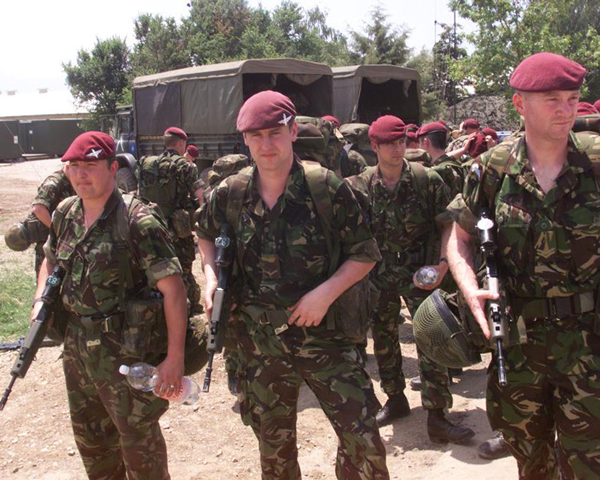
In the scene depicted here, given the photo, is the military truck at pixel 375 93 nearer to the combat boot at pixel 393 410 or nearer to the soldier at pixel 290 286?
the combat boot at pixel 393 410

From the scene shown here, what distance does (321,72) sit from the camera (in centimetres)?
1351

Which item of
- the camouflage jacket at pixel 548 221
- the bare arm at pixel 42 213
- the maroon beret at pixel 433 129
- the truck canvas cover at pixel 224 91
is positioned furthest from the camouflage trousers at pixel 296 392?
the truck canvas cover at pixel 224 91

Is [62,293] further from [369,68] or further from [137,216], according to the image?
[369,68]

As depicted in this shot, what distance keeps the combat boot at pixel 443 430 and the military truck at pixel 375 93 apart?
1000 cm

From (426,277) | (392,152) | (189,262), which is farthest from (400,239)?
(189,262)

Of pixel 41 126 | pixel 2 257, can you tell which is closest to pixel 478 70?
pixel 2 257

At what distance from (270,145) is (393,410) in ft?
8.92

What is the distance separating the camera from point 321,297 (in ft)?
9.65

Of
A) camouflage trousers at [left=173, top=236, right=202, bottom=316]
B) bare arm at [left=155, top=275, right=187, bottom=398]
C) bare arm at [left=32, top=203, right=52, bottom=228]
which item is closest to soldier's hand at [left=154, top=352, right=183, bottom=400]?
bare arm at [left=155, top=275, right=187, bottom=398]

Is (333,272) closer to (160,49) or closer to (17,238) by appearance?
(17,238)

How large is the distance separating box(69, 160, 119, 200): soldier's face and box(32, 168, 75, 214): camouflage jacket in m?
2.57

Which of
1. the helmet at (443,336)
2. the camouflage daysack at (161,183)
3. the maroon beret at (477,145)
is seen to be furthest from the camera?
the camouflage daysack at (161,183)

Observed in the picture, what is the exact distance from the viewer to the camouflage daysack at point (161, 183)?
7.53 m

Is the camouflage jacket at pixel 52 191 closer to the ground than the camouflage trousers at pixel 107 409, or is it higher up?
higher up
